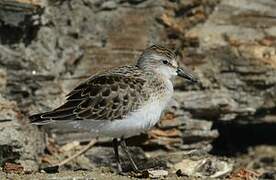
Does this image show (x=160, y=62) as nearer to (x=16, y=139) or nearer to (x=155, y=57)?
(x=155, y=57)

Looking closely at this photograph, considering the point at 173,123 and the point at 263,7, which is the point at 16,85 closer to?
the point at 173,123

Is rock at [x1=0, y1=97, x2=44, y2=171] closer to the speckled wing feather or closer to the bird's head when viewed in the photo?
the speckled wing feather

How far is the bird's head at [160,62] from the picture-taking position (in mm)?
9523

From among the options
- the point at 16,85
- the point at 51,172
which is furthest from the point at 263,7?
the point at 51,172

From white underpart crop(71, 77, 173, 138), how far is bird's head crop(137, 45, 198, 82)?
719 millimetres

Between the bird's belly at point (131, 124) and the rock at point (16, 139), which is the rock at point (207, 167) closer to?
the bird's belly at point (131, 124)

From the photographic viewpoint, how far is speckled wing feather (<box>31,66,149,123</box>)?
345 inches

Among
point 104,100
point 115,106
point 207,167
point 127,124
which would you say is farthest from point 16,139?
point 207,167

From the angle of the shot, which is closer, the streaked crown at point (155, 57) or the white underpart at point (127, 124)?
the white underpart at point (127, 124)

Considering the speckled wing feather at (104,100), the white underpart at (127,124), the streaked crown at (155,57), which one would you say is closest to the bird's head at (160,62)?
the streaked crown at (155,57)

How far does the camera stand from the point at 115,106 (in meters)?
8.80

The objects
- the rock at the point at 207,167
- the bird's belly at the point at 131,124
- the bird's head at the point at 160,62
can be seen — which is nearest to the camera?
the bird's belly at the point at 131,124

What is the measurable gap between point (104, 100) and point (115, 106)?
16cm

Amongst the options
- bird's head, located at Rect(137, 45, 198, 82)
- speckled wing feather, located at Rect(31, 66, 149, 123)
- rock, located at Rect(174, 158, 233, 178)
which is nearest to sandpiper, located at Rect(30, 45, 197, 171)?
speckled wing feather, located at Rect(31, 66, 149, 123)
